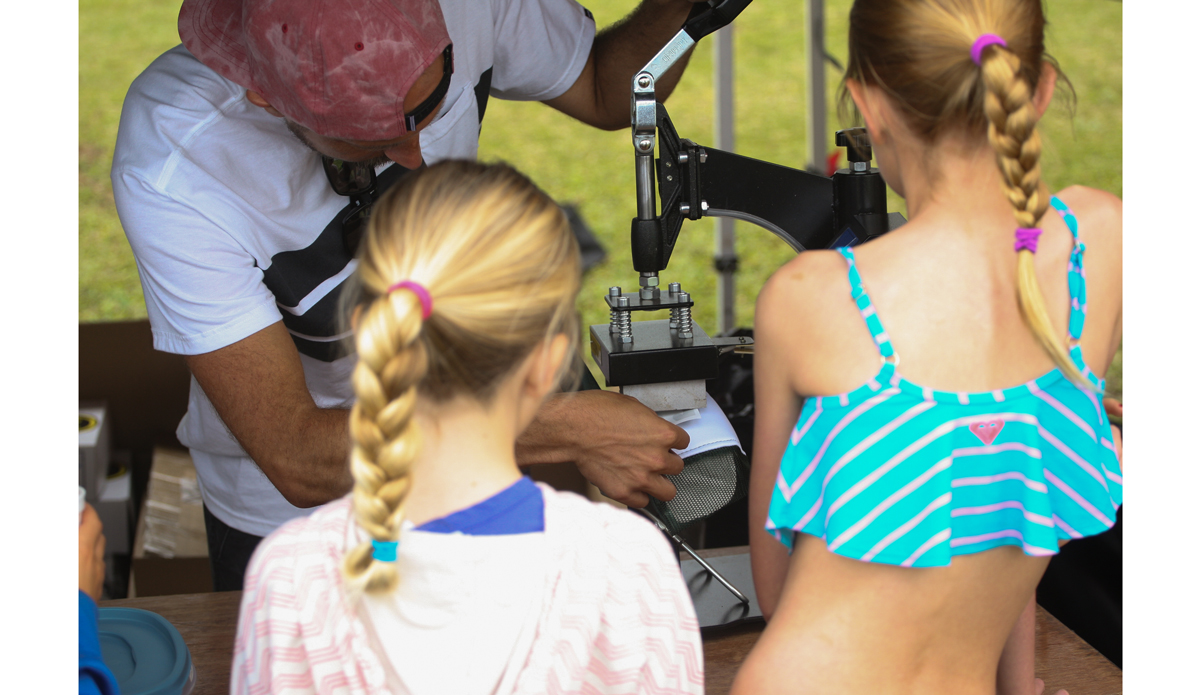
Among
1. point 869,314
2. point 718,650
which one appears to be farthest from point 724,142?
point 869,314

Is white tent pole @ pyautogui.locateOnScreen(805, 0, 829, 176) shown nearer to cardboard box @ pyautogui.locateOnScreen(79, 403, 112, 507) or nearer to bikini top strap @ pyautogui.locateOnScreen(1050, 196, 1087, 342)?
cardboard box @ pyautogui.locateOnScreen(79, 403, 112, 507)

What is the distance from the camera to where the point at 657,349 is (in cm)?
138

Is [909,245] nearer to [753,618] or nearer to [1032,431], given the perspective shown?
[1032,431]

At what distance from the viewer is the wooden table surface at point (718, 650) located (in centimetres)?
141

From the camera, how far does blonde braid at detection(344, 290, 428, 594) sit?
804mm

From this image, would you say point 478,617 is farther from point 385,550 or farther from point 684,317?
point 684,317

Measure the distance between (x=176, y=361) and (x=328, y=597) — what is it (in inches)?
92.2

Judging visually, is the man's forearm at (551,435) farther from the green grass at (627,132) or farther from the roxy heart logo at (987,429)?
the green grass at (627,132)

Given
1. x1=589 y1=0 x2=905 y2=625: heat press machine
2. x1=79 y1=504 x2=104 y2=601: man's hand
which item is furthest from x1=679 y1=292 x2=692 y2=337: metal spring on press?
x1=79 y1=504 x2=104 y2=601: man's hand

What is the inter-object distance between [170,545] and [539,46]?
169cm

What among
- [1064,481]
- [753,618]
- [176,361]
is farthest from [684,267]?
[1064,481]

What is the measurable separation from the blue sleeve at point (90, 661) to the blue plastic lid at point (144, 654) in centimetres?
26

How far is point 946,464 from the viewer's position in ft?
3.38

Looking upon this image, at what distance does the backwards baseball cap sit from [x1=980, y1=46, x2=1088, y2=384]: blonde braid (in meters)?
0.73
